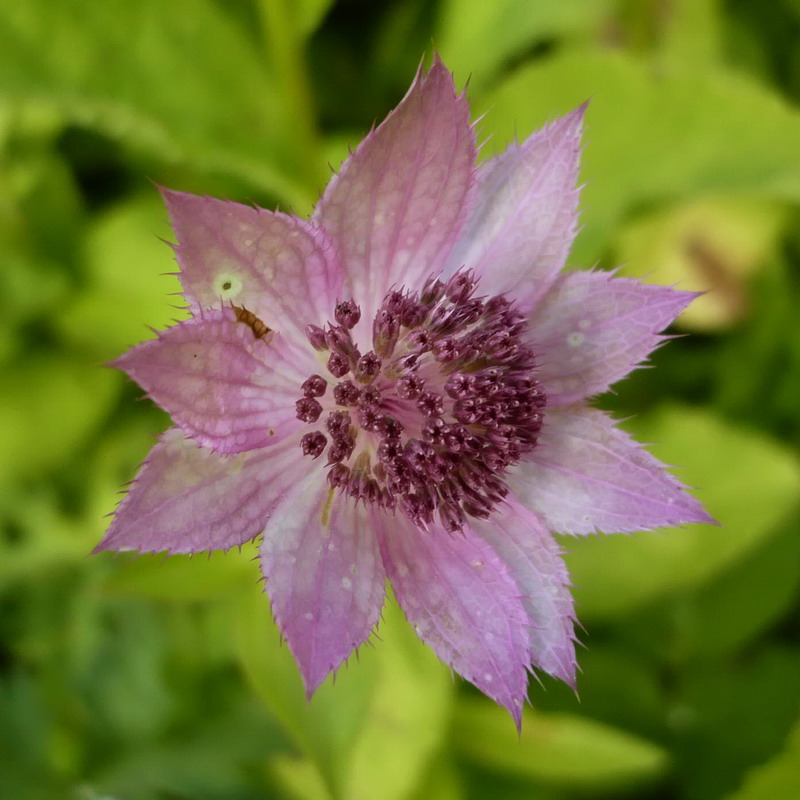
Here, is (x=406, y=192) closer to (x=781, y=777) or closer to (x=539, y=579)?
(x=539, y=579)

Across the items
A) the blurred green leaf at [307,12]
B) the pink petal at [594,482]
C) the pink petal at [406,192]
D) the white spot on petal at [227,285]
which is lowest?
the white spot on petal at [227,285]

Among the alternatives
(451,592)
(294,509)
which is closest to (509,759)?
(451,592)

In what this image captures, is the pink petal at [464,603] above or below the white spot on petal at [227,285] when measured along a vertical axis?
below

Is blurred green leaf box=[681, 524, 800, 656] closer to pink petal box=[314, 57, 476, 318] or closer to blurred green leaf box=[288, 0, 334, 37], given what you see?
pink petal box=[314, 57, 476, 318]

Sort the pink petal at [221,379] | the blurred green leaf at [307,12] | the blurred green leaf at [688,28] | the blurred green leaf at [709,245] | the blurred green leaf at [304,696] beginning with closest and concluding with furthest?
1. the pink petal at [221,379]
2. the blurred green leaf at [304,696]
3. the blurred green leaf at [307,12]
4. the blurred green leaf at [709,245]
5. the blurred green leaf at [688,28]

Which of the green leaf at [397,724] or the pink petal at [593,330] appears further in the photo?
the green leaf at [397,724]

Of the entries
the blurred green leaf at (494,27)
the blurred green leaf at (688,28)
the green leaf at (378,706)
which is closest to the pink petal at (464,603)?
the green leaf at (378,706)

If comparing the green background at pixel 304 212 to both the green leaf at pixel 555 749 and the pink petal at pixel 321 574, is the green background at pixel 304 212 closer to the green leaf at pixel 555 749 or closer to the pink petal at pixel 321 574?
the green leaf at pixel 555 749
